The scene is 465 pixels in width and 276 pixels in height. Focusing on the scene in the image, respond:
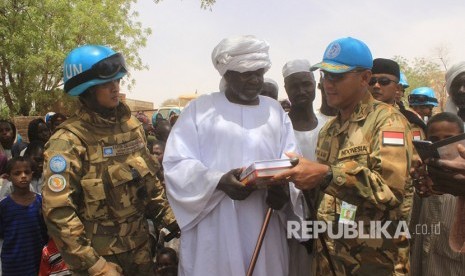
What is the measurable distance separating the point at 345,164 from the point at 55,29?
55.6 ft

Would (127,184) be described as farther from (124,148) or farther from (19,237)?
(19,237)

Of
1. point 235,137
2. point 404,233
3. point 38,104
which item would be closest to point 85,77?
point 235,137

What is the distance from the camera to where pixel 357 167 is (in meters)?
2.35

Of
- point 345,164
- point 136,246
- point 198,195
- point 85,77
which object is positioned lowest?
point 136,246

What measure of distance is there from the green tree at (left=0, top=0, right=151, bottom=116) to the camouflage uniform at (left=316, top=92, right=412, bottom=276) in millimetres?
15784

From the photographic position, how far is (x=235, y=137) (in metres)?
2.80

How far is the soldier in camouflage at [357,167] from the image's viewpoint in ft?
7.64

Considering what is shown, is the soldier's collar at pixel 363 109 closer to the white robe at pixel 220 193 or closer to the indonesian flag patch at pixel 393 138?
the indonesian flag patch at pixel 393 138

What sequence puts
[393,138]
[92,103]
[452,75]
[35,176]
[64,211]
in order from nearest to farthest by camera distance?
[393,138], [64,211], [92,103], [452,75], [35,176]

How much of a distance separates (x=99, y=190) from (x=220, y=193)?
760 mm

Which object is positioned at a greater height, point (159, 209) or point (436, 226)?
point (159, 209)

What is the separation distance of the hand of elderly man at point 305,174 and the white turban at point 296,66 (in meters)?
1.70

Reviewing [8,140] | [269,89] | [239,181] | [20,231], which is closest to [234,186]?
[239,181]

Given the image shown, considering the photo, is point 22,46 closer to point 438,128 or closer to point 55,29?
point 55,29
